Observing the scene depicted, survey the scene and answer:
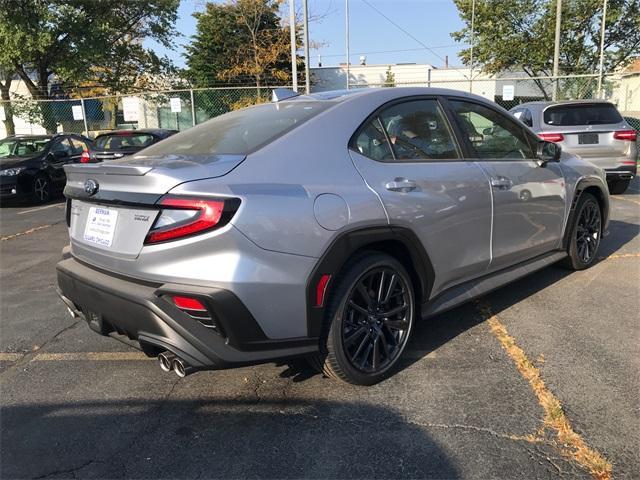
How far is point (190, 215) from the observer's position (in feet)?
7.87

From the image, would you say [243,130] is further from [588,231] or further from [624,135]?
[624,135]

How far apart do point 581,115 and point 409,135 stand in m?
6.84

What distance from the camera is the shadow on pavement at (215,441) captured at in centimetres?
239

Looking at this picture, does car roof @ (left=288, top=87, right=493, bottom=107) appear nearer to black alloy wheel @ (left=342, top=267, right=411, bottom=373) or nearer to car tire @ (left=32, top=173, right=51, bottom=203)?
black alloy wheel @ (left=342, top=267, right=411, bottom=373)

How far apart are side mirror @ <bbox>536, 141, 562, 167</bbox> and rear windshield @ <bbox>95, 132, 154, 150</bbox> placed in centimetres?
855

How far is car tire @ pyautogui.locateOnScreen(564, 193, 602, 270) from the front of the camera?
4863mm

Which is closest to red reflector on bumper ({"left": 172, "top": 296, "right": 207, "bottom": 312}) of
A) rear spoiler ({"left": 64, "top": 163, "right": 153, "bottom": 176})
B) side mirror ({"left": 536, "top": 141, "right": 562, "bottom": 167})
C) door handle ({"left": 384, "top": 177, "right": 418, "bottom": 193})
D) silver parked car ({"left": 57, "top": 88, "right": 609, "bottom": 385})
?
silver parked car ({"left": 57, "top": 88, "right": 609, "bottom": 385})

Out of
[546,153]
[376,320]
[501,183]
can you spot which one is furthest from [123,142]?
[376,320]

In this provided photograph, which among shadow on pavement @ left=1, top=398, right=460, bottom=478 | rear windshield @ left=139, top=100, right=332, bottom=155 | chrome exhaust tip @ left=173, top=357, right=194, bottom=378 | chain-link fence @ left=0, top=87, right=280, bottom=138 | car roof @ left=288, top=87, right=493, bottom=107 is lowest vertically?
shadow on pavement @ left=1, top=398, right=460, bottom=478

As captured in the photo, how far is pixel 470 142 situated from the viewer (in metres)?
3.70

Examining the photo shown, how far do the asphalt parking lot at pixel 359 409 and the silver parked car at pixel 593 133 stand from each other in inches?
202

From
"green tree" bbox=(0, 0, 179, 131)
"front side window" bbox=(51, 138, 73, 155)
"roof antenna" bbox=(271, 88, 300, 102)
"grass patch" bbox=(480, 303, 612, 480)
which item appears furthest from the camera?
"green tree" bbox=(0, 0, 179, 131)

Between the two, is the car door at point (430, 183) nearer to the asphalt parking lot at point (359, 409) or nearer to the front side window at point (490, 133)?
the front side window at point (490, 133)

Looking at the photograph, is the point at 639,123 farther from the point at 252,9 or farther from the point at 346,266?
the point at 252,9
